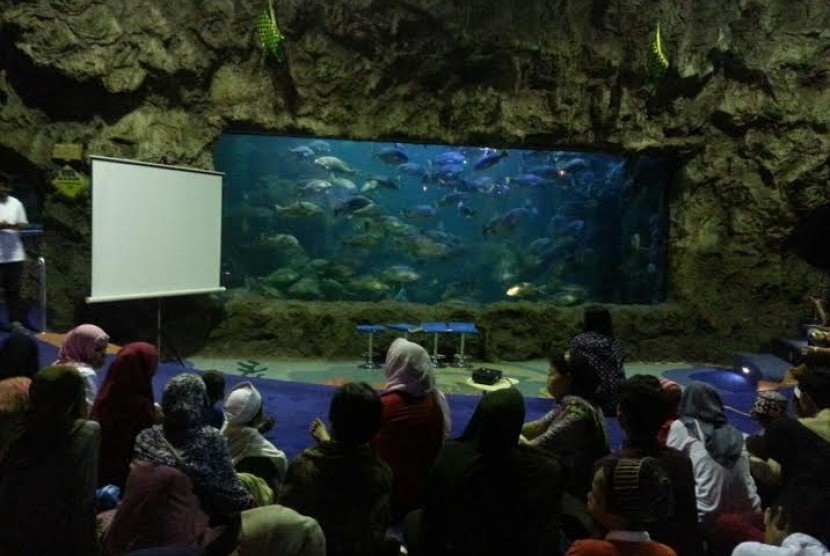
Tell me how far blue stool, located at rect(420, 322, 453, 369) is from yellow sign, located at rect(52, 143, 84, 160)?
13.6 ft

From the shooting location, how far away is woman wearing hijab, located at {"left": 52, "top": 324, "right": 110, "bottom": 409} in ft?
11.9

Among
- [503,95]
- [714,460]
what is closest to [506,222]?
[503,95]

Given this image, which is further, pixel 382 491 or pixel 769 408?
pixel 769 408

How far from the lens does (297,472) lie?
2.37 m

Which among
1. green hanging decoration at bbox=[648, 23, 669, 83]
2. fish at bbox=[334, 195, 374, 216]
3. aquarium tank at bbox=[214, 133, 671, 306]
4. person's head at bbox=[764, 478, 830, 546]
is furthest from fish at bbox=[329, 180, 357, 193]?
person's head at bbox=[764, 478, 830, 546]

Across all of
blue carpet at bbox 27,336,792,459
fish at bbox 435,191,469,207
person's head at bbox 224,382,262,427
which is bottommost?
blue carpet at bbox 27,336,792,459

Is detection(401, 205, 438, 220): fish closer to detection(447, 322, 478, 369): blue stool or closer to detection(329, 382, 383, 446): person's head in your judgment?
detection(447, 322, 478, 369): blue stool

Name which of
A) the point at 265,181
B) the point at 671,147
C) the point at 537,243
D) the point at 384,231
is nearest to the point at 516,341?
the point at 671,147

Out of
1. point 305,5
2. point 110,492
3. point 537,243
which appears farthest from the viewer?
point 537,243

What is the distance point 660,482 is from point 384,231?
1077 cm

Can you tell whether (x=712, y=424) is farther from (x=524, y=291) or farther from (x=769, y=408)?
(x=524, y=291)

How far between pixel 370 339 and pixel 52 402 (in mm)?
5447

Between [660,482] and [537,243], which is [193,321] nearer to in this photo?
[660,482]

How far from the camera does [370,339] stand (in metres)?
7.70
